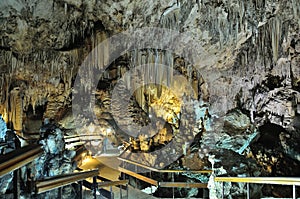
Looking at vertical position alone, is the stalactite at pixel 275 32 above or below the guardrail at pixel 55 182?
above

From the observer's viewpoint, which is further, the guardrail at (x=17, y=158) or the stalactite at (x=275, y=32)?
the stalactite at (x=275, y=32)

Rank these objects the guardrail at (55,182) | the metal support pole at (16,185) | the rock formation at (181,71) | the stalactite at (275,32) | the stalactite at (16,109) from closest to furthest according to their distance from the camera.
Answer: the metal support pole at (16,185), the guardrail at (55,182), the rock formation at (181,71), the stalactite at (275,32), the stalactite at (16,109)

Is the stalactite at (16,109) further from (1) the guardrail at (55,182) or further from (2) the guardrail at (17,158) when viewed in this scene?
(2) the guardrail at (17,158)

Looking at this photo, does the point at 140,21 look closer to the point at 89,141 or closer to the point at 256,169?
the point at 256,169

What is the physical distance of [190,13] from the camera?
7.47m

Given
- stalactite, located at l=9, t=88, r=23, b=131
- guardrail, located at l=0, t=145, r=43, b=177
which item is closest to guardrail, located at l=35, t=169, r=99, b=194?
guardrail, located at l=0, t=145, r=43, b=177

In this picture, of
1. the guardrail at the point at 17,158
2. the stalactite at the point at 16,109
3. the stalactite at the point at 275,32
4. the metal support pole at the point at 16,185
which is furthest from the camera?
the stalactite at the point at 16,109

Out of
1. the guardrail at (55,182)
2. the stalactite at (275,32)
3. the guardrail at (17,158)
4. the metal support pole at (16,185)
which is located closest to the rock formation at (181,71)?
the stalactite at (275,32)

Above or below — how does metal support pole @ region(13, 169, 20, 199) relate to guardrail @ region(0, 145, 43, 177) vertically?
below

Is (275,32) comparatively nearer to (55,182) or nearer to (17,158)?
(55,182)

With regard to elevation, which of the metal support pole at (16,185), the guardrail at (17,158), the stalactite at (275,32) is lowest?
the metal support pole at (16,185)

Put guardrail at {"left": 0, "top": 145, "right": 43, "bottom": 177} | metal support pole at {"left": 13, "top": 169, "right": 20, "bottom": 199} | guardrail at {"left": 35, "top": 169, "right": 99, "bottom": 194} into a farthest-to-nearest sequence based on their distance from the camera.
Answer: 1. guardrail at {"left": 35, "top": 169, "right": 99, "bottom": 194}
2. metal support pole at {"left": 13, "top": 169, "right": 20, "bottom": 199}
3. guardrail at {"left": 0, "top": 145, "right": 43, "bottom": 177}

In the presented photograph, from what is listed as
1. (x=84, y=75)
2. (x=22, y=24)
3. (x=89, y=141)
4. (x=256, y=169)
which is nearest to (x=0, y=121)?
(x=22, y=24)

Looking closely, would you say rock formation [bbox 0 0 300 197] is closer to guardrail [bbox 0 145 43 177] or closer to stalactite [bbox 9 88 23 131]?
stalactite [bbox 9 88 23 131]
